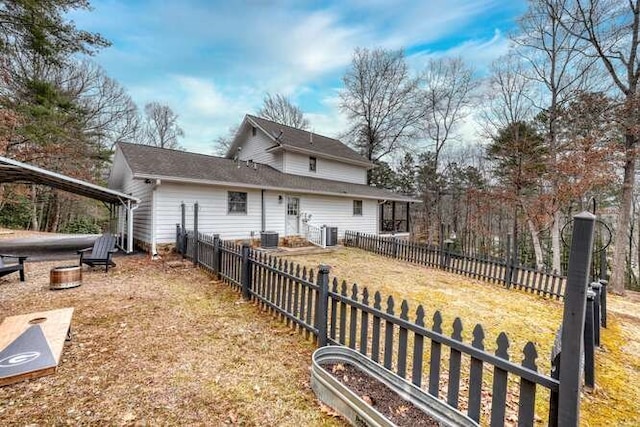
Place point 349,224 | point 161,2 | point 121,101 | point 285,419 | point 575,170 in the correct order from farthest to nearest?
point 121,101 → point 349,224 → point 575,170 → point 161,2 → point 285,419

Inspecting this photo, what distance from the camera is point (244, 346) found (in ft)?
12.1

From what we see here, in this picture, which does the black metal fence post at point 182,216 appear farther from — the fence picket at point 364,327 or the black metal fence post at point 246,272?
the fence picket at point 364,327

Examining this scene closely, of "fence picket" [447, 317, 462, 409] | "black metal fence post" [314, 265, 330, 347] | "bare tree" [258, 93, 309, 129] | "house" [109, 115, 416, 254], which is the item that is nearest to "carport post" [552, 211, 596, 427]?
"fence picket" [447, 317, 462, 409]

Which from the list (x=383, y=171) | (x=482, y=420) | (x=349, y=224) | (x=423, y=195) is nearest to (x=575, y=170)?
(x=349, y=224)

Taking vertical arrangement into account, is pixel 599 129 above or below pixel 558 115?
below

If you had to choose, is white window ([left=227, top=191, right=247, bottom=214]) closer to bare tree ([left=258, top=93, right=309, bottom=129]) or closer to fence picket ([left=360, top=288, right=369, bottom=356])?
fence picket ([left=360, top=288, right=369, bottom=356])

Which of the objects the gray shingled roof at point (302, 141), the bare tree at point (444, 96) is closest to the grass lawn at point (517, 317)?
the gray shingled roof at point (302, 141)

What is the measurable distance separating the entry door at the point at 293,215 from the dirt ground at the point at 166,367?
322 inches

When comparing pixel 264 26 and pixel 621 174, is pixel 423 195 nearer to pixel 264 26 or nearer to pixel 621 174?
pixel 621 174

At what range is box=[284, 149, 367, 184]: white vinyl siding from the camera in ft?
53.4

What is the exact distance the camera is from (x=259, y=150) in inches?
683

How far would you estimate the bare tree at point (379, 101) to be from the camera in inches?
926

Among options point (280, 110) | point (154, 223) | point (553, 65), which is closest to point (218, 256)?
point (154, 223)

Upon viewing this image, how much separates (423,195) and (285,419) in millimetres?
25614
